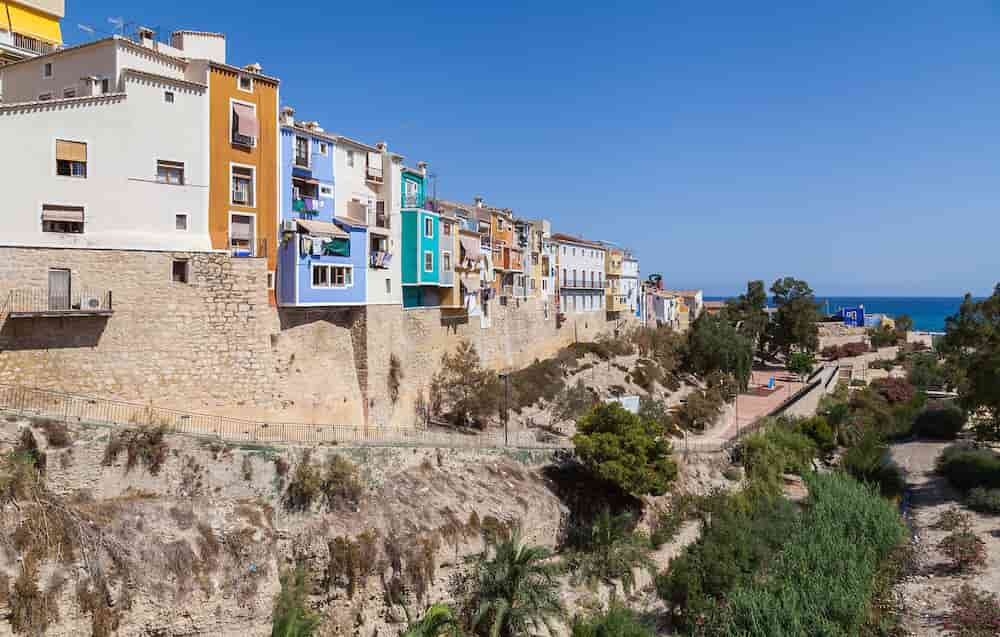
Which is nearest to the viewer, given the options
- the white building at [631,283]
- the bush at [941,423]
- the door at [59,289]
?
the door at [59,289]

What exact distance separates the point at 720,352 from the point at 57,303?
51899mm

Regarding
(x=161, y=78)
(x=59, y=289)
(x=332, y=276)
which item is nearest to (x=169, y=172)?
(x=161, y=78)

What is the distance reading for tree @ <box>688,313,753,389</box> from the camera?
60.6m

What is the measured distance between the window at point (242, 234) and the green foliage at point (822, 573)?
2120cm

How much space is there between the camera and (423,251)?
3409 cm

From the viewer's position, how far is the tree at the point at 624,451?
29.5 meters

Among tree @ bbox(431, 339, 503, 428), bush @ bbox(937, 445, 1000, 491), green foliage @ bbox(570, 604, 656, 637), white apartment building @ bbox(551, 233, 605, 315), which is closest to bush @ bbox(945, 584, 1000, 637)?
green foliage @ bbox(570, 604, 656, 637)

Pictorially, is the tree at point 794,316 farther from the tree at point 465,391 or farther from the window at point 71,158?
the window at point 71,158

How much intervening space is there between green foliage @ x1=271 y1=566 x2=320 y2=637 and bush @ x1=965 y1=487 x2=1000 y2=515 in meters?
30.1

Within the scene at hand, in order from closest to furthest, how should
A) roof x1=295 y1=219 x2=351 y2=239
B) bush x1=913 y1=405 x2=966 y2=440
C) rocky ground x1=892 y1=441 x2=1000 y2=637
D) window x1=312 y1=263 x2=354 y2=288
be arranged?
rocky ground x1=892 y1=441 x2=1000 y2=637 < roof x1=295 y1=219 x2=351 y2=239 < window x1=312 y1=263 x2=354 y2=288 < bush x1=913 y1=405 x2=966 y2=440

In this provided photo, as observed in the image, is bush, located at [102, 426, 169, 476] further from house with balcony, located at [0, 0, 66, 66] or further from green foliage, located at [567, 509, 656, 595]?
house with balcony, located at [0, 0, 66, 66]

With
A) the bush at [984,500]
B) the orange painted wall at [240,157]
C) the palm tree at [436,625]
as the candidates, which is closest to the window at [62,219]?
the orange painted wall at [240,157]

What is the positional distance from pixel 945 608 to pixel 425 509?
18.1 meters

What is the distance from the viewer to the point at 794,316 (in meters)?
71.8
